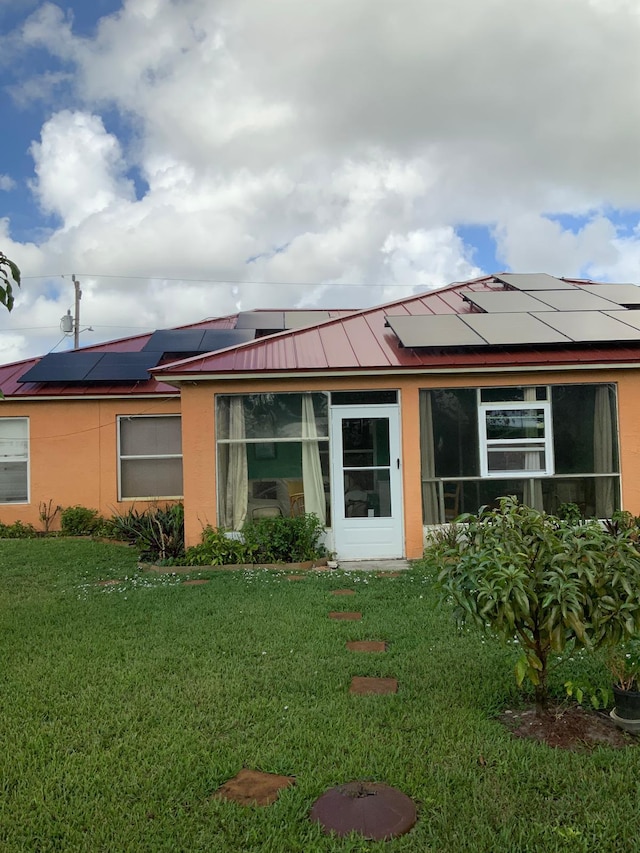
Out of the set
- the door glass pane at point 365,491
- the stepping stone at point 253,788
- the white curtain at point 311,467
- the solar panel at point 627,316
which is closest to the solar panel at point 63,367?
the white curtain at point 311,467

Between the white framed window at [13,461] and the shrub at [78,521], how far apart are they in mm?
1096

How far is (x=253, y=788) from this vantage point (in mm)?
2994

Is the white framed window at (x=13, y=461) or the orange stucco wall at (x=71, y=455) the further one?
the white framed window at (x=13, y=461)

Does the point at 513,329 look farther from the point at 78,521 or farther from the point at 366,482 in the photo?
the point at 78,521

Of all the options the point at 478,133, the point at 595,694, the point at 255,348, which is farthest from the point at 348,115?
the point at 595,694

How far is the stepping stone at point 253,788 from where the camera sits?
9.48ft

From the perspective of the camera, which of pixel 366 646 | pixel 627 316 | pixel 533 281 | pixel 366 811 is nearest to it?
pixel 366 811

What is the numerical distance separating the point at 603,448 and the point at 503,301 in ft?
11.4

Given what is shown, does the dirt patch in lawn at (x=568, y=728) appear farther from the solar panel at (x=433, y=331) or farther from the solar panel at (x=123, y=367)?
the solar panel at (x=123, y=367)

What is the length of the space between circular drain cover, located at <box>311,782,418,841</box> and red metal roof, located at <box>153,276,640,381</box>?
20.1 feet

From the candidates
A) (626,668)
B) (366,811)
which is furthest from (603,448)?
(366,811)

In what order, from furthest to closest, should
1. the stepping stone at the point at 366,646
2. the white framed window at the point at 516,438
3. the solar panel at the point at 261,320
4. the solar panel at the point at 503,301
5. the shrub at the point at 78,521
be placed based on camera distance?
the solar panel at the point at 261,320 < the shrub at the point at 78,521 < the solar panel at the point at 503,301 < the white framed window at the point at 516,438 < the stepping stone at the point at 366,646

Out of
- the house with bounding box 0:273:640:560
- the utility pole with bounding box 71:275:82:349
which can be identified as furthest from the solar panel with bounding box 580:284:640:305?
the utility pole with bounding box 71:275:82:349

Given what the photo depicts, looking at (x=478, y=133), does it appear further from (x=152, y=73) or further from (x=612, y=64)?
(x=152, y=73)
